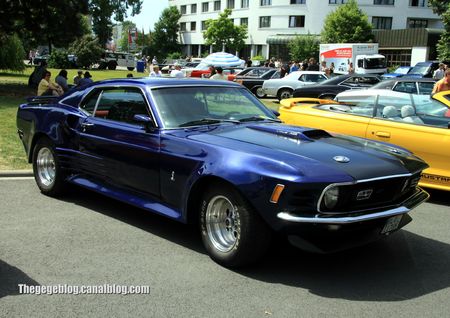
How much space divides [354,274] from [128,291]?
1.92m

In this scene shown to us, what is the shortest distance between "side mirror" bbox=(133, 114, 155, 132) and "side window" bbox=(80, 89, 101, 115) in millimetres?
1209

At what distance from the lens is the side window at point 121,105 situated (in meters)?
5.43

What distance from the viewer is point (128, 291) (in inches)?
157

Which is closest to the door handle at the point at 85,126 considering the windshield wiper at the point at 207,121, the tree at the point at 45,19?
the windshield wiper at the point at 207,121

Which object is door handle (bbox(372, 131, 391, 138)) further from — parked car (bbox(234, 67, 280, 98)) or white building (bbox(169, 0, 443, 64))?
white building (bbox(169, 0, 443, 64))

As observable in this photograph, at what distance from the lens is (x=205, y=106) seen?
5477 mm

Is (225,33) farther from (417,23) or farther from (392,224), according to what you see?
(392,224)

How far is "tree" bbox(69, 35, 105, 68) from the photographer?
171 feet

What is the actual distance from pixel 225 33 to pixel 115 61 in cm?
2590

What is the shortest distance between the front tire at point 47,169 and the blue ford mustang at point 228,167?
0.12 ft

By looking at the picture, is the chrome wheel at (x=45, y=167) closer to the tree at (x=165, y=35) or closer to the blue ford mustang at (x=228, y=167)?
the blue ford mustang at (x=228, y=167)

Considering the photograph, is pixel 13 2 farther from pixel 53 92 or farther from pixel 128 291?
pixel 128 291

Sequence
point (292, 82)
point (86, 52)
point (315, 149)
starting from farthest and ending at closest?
point (86, 52) → point (292, 82) → point (315, 149)

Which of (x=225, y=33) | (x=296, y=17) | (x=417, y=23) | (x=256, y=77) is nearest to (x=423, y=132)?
(x=256, y=77)
